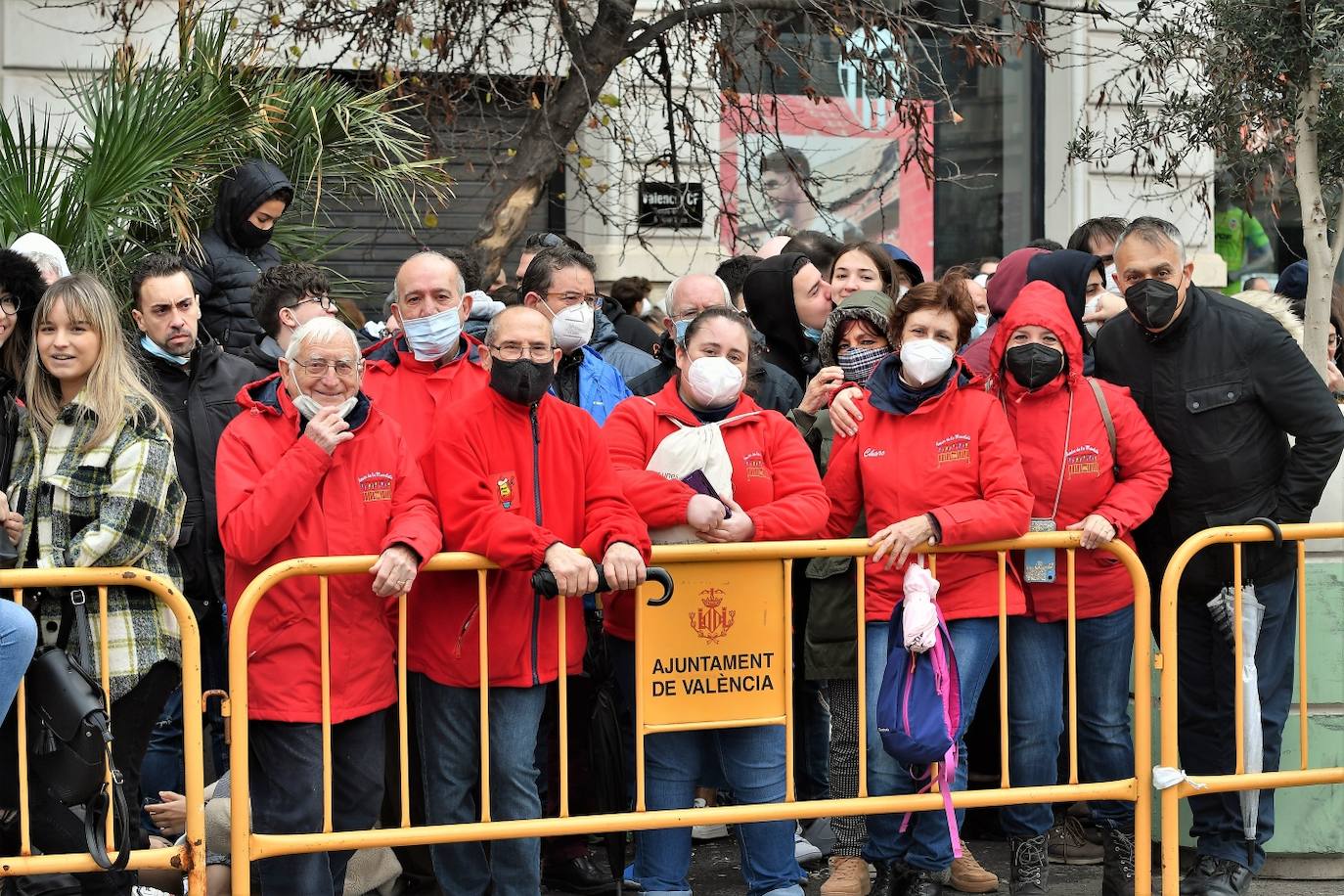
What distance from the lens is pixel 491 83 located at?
8648 mm

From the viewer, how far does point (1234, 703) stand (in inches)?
220

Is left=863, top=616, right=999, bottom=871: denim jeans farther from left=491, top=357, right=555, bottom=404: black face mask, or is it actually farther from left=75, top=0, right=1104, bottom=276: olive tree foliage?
left=75, top=0, right=1104, bottom=276: olive tree foliage

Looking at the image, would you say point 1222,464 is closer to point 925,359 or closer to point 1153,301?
point 1153,301

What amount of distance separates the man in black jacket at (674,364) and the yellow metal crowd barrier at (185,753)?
6.64ft

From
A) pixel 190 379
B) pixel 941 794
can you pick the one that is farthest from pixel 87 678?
pixel 941 794

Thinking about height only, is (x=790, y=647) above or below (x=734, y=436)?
below

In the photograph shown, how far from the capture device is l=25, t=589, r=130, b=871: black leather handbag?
4.57m

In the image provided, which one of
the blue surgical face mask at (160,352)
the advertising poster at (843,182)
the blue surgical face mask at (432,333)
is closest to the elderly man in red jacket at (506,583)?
the blue surgical face mask at (432,333)

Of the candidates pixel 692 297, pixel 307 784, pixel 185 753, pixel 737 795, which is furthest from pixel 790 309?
pixel 185 753

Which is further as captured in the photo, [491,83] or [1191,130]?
[491,83]

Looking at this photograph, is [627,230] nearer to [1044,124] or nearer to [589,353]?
[1044,124]

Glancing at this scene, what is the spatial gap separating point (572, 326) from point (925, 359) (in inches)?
56.7

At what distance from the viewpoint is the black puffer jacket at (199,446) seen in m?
5.64

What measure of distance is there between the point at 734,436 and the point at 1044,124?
832 centimetres
